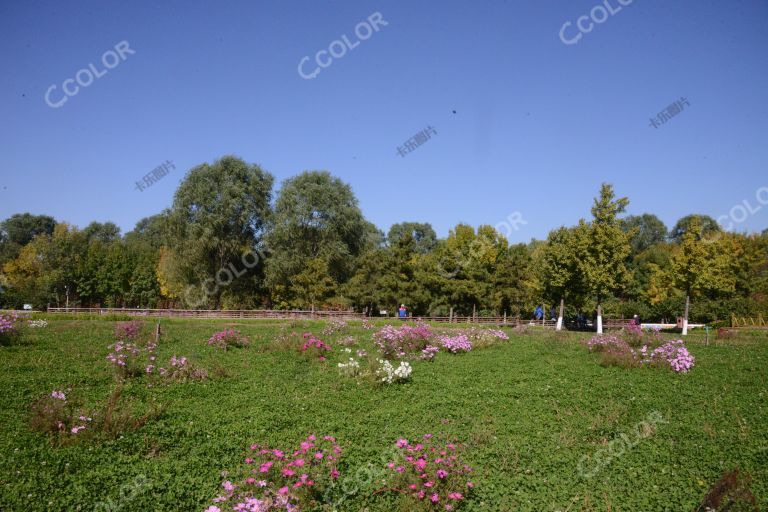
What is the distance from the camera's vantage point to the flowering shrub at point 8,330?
14.5 metres

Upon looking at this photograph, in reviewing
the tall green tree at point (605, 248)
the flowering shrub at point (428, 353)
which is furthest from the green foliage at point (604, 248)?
the flowering shrub at point (428, 353)

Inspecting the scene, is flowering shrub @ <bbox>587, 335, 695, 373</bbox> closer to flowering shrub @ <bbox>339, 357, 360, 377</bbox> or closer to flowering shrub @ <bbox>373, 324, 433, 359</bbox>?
flowering shrub @ <bbox>373, 324, 433, 359</bbox>

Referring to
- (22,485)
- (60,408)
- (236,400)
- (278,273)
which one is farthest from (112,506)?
(278,273)

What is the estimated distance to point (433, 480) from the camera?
6535 mm

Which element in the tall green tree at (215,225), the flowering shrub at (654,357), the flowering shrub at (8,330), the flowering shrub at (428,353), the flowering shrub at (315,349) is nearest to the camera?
the flowering shrub at (654,357)

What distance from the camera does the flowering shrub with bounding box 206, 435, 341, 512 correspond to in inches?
238

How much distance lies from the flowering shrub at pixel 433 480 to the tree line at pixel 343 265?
95.0ft

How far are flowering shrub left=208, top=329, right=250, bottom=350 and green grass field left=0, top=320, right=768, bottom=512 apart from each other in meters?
1.29

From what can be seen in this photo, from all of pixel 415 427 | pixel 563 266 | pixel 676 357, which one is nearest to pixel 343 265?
pixel 563 266

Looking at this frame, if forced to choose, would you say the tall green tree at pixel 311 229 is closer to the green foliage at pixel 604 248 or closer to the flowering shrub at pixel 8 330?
the green foliage at pixel 604 248

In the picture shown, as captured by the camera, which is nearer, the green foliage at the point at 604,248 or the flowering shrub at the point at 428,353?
the flowering shrub at the point at 428,353

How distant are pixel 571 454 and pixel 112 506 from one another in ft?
22.7

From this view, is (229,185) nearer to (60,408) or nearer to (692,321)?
(60,408)

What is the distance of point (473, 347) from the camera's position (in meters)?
19.6
